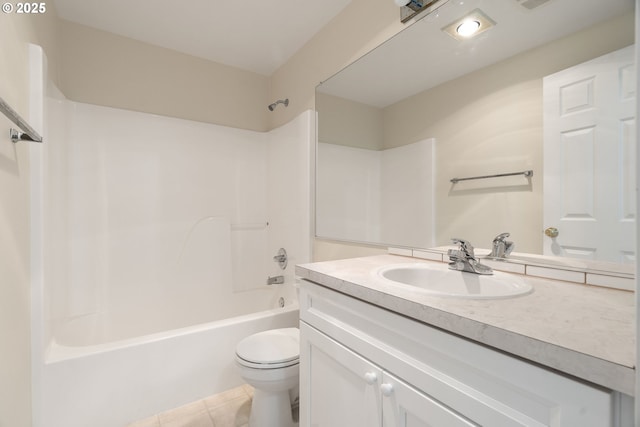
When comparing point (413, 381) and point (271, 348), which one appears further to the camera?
point (271, 348)

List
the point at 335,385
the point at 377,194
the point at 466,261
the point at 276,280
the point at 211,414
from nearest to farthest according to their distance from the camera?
→ 1. the point at 335,385
2. the point at 466,261
3. the point at 211,414
4. the point at 377,194
5. the point at 276,280

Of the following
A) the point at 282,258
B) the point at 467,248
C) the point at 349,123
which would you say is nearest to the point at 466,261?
the point at 467,248

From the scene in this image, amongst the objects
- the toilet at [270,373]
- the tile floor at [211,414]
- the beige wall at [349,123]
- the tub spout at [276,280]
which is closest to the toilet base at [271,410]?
the toilet at [270,373]

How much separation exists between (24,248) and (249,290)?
5.05ft

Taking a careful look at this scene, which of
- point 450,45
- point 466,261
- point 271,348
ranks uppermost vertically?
point 450,45

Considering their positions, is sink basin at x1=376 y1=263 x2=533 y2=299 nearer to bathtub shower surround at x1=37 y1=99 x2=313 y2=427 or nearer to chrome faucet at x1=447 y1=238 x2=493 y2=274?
chrome faucet at x1=447 y1=238 x2=493 y2=274

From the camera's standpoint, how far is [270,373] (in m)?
1.25

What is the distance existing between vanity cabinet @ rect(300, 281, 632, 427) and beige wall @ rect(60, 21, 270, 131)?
6.35 feet

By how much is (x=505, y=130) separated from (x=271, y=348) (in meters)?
1.41

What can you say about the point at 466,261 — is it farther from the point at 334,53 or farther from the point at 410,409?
the point at 334,53

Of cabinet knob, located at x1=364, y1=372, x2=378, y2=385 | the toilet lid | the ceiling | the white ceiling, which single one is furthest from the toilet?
the white ceiling

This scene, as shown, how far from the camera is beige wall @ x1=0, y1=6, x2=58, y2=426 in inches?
37.3

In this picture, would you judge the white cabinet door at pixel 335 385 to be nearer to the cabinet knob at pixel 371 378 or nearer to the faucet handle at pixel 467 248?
the cabinet knob at pixel 371 378

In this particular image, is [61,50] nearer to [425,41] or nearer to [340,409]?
[425,41]
